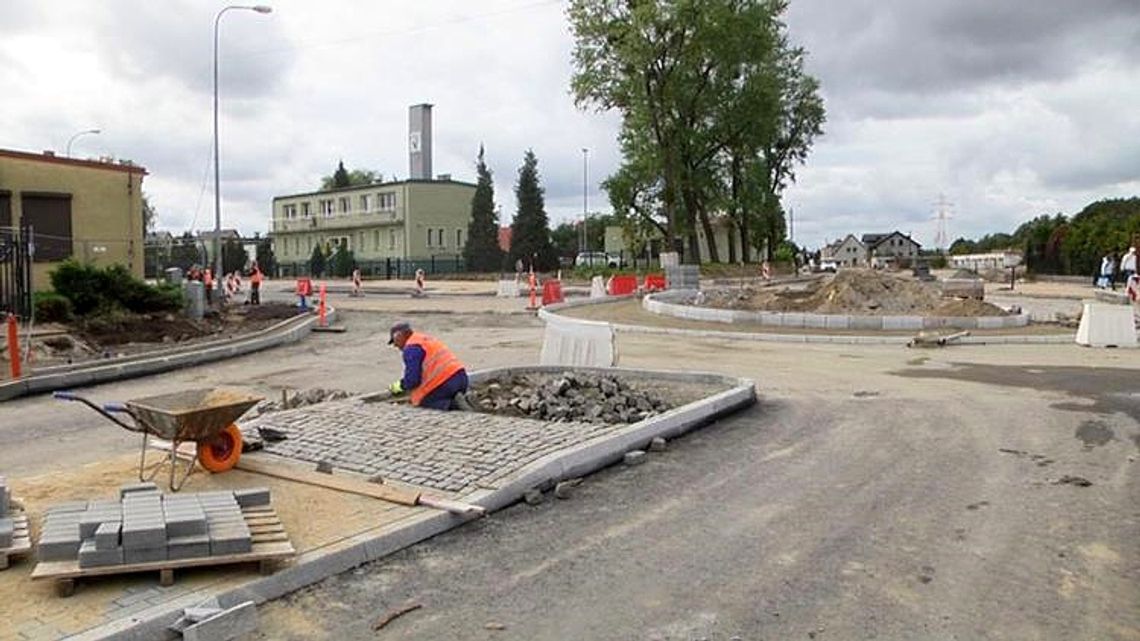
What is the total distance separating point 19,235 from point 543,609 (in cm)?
1834

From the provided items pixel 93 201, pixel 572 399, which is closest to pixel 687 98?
pixel 93 201

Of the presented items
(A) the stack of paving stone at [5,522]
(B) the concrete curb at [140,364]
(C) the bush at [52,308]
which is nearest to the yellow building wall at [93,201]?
(C) the bush at [52,308]

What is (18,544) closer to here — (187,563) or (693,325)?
(187,563)

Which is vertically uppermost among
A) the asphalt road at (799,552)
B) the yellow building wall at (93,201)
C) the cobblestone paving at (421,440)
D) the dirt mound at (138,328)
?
the yellow building wall at (93,201)

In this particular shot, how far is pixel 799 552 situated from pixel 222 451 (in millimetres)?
4319

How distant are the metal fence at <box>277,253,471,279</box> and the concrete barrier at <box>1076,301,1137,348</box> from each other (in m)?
59.6

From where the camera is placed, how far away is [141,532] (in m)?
4.91

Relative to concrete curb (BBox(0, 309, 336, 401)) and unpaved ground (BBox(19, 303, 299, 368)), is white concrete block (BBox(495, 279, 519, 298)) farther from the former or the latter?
concrete curb (BBox(0, 309, 336, 401))

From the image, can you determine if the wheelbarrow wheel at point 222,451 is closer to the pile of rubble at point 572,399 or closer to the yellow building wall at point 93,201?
the pile of rubble at point 572,399

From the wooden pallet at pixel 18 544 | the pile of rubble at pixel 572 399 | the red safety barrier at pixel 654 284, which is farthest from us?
the red safety barrier at pixel 654 284

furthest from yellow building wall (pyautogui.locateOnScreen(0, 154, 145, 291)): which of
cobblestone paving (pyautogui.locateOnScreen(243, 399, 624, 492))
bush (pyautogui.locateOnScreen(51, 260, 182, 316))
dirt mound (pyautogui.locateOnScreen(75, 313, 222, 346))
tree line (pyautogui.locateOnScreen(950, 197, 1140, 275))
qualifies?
tree line (pyautogui.locateOnScreen(950, 197, 1140, 275))

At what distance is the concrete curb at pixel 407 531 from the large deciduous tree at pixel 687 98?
44560mm

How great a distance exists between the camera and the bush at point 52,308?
61.0ft

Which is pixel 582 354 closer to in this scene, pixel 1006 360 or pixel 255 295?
pixel 1006 360
